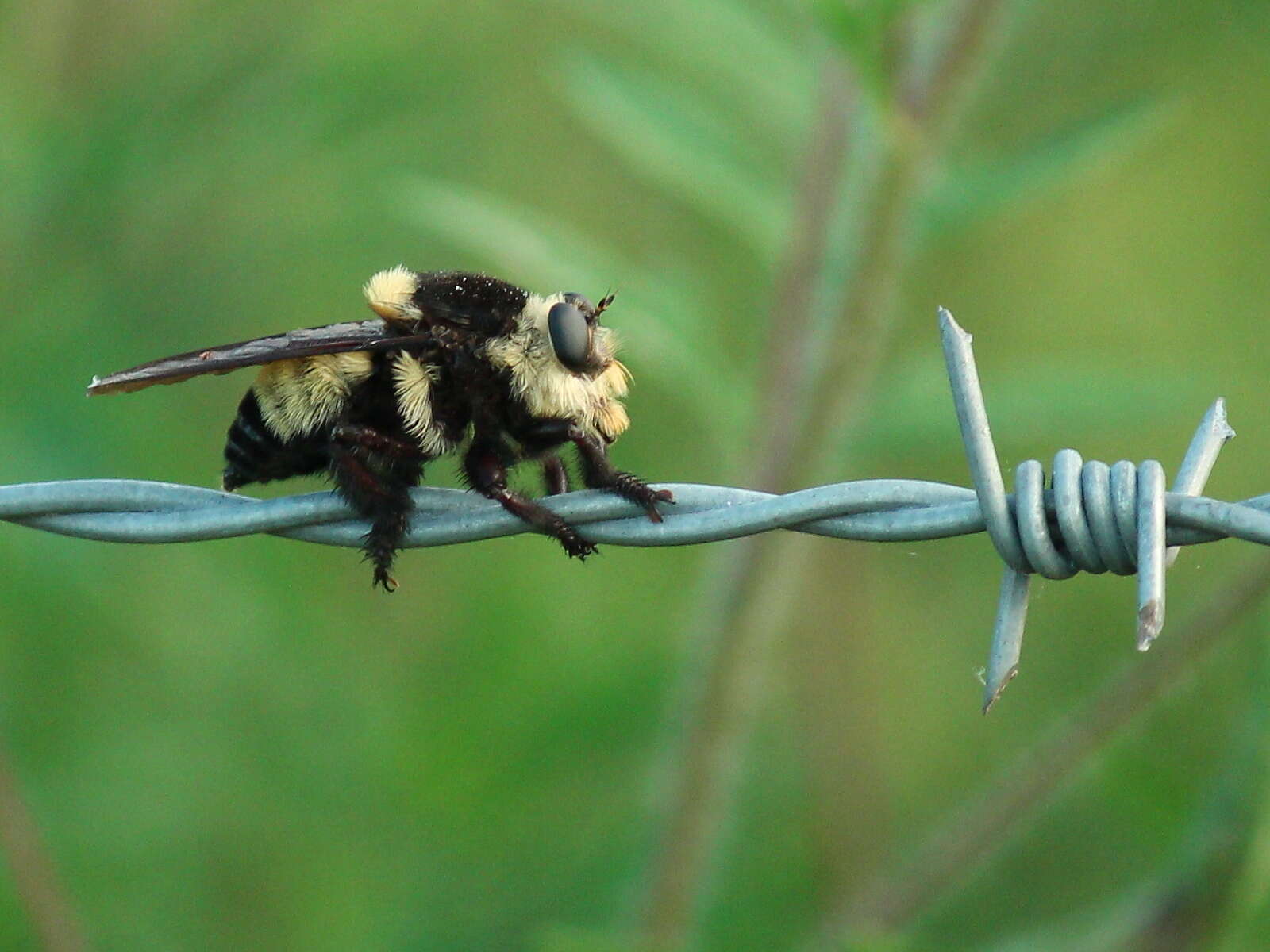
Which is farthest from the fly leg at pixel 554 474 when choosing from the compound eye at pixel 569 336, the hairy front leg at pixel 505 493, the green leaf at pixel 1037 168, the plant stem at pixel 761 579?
the green leaf at pixel 1037 168

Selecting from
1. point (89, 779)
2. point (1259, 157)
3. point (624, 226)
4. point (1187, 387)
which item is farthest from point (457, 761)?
point (1259, 157)

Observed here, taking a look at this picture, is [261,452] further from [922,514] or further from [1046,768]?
[1046,768]

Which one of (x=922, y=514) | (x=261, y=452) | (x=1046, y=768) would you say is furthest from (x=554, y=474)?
(x=1046, y=768)

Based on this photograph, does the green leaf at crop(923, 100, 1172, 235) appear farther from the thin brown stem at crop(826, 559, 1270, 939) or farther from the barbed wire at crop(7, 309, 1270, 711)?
the barbed wire at crop(7, 309, 1270, 711)

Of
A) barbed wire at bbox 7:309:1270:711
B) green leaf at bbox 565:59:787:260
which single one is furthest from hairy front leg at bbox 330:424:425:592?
green leaf at bbox 565:59:787:260

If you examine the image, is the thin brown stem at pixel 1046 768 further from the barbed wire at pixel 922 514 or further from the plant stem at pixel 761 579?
the barbed wire at pixel 922 514

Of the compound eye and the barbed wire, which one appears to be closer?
the barbed wire
